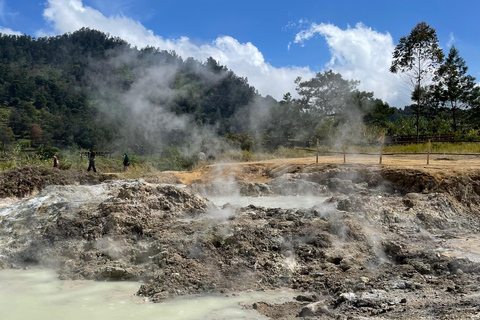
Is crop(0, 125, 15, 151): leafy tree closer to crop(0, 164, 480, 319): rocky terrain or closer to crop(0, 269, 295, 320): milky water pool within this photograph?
crop(0, 164, 480, 319): rocky terrain

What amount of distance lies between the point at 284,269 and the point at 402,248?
171cm

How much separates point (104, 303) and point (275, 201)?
260 inches

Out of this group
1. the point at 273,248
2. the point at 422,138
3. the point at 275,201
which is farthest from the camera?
the point at 422,138

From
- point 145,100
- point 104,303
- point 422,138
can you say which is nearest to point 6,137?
point 145,100

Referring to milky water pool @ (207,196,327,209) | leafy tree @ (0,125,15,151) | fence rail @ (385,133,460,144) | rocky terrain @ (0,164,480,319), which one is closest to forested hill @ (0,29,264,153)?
leafy tree @ (0,125,15,151)

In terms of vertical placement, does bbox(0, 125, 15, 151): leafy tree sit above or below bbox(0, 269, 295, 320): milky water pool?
above

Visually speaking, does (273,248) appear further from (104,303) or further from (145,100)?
(145,100)

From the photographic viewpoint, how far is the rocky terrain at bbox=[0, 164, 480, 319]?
13.3ft

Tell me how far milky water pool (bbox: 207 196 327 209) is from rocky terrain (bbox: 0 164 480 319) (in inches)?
91.5

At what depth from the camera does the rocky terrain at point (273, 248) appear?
4066 millimetres

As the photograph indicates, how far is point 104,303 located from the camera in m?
4.33

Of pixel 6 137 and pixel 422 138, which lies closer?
pixel 422 138

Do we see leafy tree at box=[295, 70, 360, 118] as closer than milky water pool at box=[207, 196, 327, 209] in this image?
No

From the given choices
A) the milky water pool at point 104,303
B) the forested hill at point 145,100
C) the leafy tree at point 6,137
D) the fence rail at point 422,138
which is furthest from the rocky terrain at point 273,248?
the leafy tree at point 6,137
